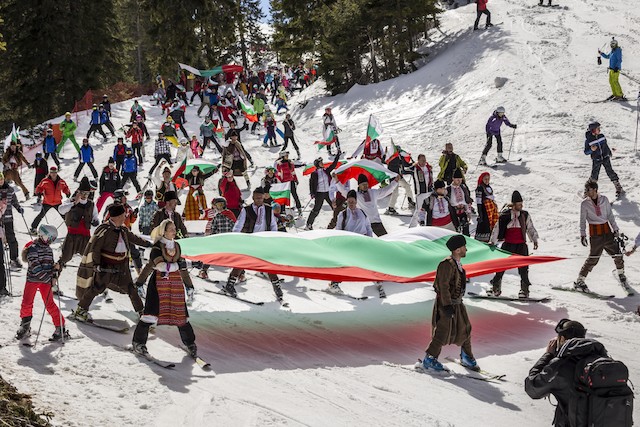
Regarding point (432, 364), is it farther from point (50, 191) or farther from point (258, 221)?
point (50, 191)

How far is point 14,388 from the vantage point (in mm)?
7273

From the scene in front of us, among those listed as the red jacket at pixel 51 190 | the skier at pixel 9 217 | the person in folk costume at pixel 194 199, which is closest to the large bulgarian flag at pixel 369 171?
the person in folk costume at pixel 194 199

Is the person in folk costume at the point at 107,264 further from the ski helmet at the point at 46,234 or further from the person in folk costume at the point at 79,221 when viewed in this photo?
the person in folk costume at the point at 79,221

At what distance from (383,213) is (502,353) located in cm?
969

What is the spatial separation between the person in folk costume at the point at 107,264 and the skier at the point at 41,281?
663 millimetres

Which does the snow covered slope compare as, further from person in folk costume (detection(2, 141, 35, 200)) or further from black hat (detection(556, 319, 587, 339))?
black hat (detection(556, 319, 587, 339))

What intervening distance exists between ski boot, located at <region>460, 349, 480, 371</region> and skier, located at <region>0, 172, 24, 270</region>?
304 inches

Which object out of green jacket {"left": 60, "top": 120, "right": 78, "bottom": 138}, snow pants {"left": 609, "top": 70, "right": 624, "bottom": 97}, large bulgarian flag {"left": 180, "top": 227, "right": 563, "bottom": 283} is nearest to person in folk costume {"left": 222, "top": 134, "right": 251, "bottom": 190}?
large bulgarian flag {"left": 180, "top": 227, "right": 563, "bottom": 283}

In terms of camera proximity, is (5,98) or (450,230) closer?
(450,230)

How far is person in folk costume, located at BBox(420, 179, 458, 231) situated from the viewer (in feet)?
47.5

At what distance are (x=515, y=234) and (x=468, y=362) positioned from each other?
12.8 ft

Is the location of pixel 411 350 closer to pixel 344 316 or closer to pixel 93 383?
pixel 344 316

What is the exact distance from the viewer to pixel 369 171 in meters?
19.3

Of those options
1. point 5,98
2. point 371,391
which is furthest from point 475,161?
point 5,98
